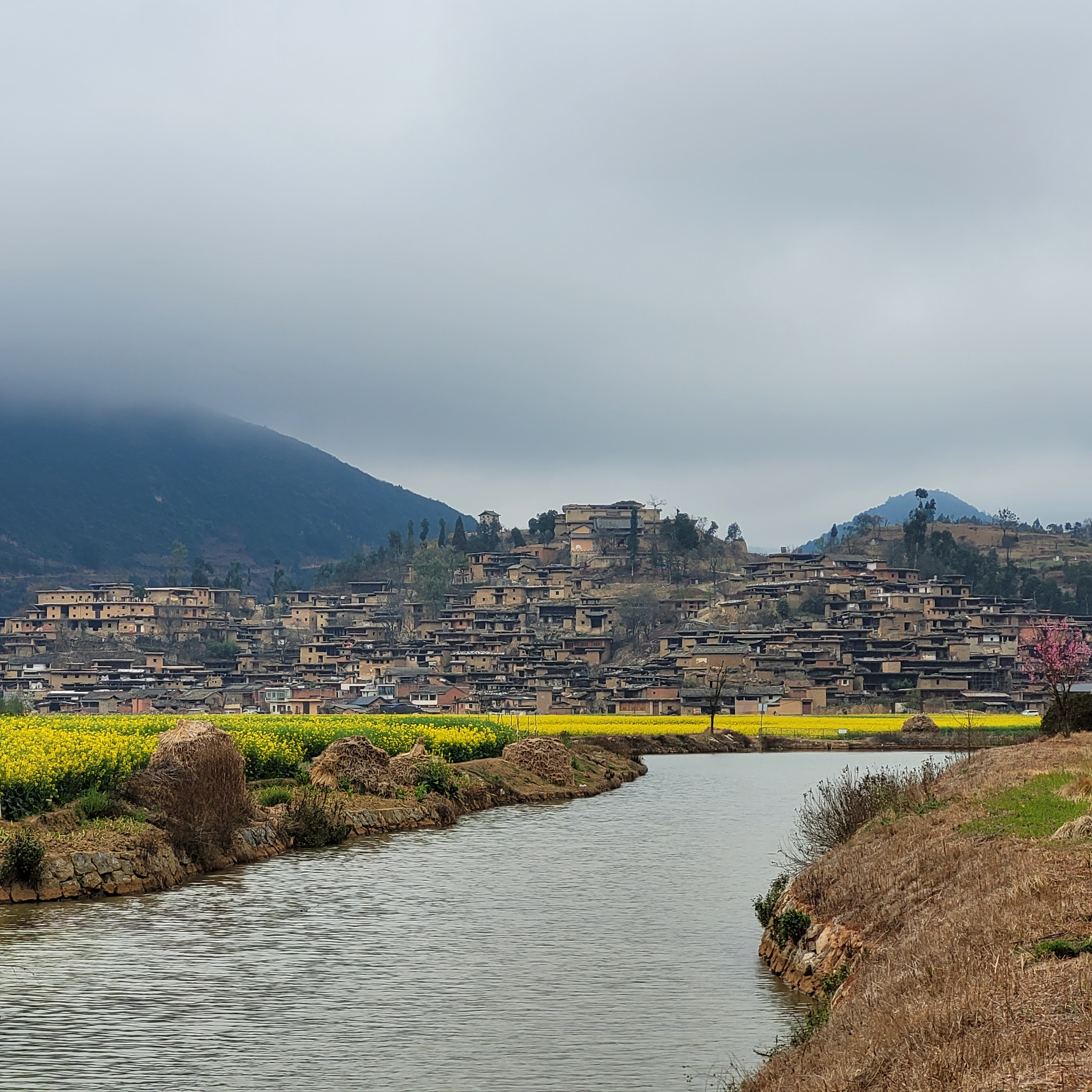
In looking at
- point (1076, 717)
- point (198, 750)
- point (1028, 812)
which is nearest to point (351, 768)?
point (198, 750)

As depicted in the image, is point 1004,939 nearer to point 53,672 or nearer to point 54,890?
point 54,890

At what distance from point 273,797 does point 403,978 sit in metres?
16.6

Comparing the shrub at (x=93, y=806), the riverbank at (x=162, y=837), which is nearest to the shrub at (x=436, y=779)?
the riverbank at (x=162, y=837)

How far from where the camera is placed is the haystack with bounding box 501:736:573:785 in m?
49.9

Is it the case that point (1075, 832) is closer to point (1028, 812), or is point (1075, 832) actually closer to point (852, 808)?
point (1028, 812)

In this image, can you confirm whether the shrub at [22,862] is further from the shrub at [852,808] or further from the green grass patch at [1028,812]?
the green grass patch at [1028,812]

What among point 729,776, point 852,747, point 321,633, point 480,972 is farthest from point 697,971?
point 321,633

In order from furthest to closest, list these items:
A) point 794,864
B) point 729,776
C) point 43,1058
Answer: point 729,776 < point 794,864 < point 43,1058

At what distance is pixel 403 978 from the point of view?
18219 mm

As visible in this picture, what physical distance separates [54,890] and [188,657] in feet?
569

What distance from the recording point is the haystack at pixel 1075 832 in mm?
15875

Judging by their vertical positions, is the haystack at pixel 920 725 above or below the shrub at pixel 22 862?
below

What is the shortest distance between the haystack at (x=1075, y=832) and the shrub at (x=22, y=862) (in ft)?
52.0

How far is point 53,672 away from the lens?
166 meters
